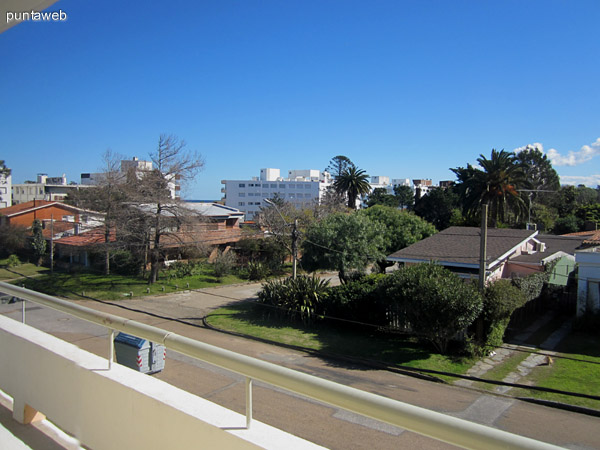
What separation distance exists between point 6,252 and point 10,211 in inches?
33.7

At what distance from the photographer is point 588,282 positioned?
1839 centimetres

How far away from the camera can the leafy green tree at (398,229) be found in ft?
94.7

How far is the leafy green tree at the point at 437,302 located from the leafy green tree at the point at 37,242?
1066 centimetres

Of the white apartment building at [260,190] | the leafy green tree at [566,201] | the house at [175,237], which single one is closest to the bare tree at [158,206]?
the house at [175,237]

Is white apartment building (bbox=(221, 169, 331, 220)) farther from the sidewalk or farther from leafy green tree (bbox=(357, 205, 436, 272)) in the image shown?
the sidewalk

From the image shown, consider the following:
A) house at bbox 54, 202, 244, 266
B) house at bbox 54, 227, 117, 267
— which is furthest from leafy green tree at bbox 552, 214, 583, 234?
house at bbox 54, 227, 117, 267

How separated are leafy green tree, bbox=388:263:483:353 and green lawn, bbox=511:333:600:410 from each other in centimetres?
257

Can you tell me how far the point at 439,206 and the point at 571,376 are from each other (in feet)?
139

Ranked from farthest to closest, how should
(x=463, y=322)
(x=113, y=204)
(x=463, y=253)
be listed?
(x=113, y=204) → (x=463, y=253) → (x=463, y=322)

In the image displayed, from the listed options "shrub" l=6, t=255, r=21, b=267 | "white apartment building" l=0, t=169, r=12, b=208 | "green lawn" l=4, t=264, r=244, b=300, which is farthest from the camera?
"green lawn" l=4, t=264, r=244, b=300

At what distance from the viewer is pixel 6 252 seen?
8742 millimetres

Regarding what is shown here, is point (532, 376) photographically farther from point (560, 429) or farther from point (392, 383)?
point (560, 429)

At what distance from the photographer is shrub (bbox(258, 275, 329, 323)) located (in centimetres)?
1873

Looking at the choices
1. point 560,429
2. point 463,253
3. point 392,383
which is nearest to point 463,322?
point 392,383
